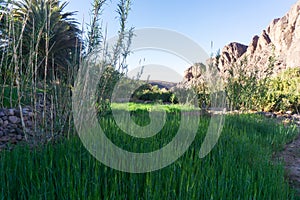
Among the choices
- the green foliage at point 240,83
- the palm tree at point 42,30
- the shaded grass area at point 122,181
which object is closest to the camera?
the shaded grass area at point 122,181

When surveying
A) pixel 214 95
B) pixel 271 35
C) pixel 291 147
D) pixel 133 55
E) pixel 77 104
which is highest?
pixel 271 35

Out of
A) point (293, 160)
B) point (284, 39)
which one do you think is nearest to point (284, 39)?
point (284, 39)

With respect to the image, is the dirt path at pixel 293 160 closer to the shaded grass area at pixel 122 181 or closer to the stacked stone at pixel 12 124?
the shaded grass area at pixel 122 181

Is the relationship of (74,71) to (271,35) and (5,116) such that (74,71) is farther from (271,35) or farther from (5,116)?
(271,35)

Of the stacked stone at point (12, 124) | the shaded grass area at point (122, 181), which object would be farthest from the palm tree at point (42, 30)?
the shaded grass area at point (122, 181)

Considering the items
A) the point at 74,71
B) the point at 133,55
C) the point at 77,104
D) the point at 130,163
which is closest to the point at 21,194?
the point at 130,163

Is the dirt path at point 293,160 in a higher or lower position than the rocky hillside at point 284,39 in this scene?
lower

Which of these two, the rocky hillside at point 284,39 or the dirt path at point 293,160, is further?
the rocky hillside at point 284,39

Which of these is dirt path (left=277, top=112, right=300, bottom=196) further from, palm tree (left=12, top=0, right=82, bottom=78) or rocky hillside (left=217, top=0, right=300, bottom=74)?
rocky hillside (left=217, top=0, right=300, bottom=74)

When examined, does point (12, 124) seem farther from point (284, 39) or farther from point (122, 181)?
point (284, 39)

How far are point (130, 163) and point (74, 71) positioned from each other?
1.41 meters

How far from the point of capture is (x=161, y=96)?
13664 mm

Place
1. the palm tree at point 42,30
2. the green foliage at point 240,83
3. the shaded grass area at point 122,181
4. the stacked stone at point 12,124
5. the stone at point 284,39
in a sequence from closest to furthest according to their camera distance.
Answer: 1. the shaded grass area at point 122,181
2. the palm tree at point 42,30
3. the stacked stone at point 12,124
4. the green foliage at point 240,83
5. the stone at point 284,39

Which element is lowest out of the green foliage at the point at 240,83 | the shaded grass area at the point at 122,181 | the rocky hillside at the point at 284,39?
the shaded grass area at the point at 122,181
